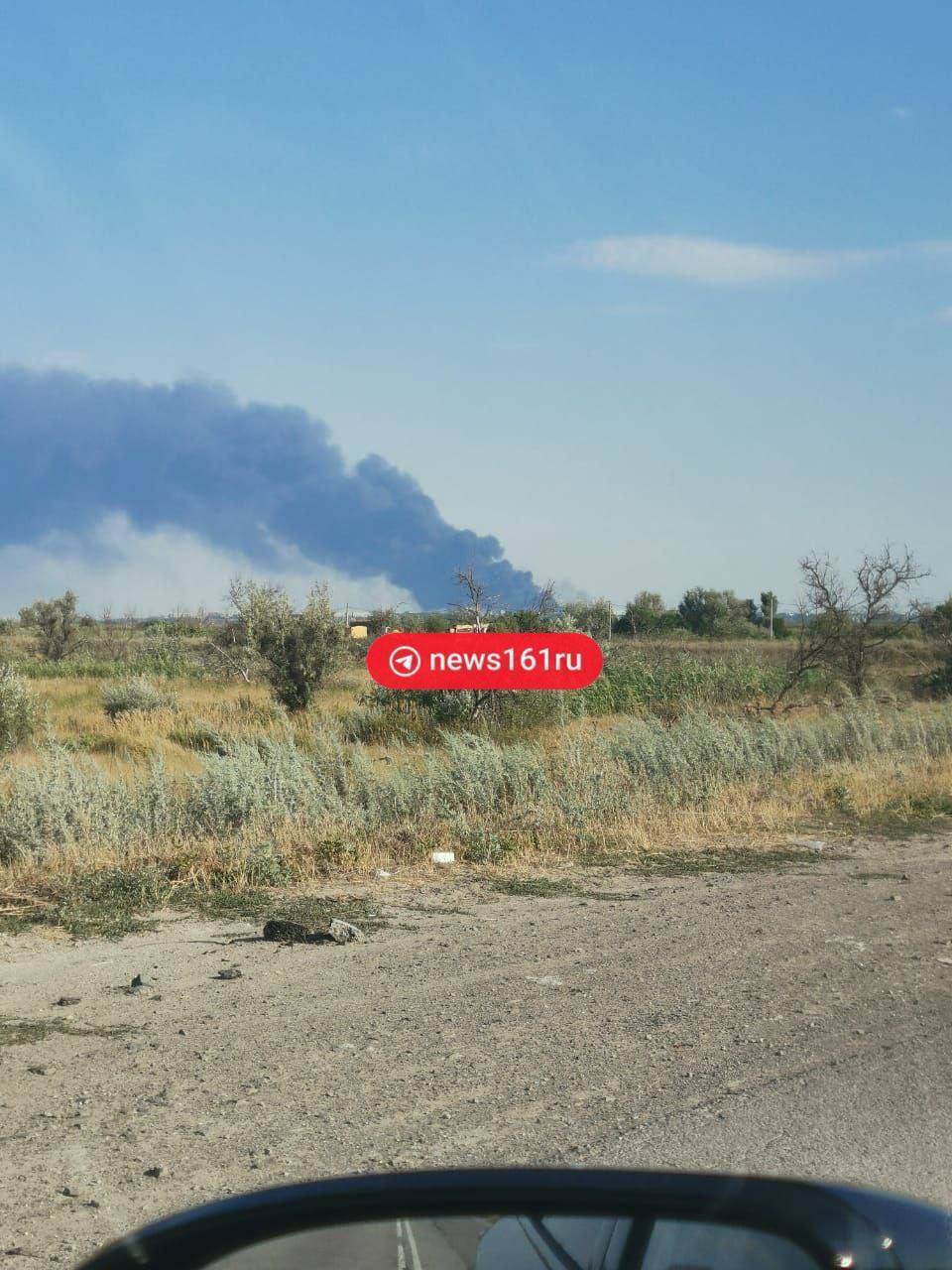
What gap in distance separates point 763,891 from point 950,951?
6.18 feet

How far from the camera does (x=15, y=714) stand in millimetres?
18625

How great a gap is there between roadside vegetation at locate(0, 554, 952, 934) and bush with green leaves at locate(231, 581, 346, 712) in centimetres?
4

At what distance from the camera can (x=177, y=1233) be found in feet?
4.41

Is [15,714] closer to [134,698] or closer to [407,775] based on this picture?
[134,698]

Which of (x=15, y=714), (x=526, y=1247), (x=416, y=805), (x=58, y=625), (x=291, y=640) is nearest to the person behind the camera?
(x=526, y=1247)

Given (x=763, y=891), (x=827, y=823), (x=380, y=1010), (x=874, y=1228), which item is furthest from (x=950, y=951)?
(x=874, y=1228)

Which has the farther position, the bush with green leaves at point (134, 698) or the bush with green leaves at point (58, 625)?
the bush with green leaves at point (58, 625)

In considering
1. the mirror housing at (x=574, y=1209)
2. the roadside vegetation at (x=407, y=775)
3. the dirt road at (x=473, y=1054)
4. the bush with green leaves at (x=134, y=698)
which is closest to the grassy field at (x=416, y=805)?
the roadside vegetation at (x=407, y=775)

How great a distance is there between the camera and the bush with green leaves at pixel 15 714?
722 inches

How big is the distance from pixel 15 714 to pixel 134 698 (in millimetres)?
5909

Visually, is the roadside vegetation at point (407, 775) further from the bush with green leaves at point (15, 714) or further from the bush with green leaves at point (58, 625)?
the bush with green leaves at point (58, 625)

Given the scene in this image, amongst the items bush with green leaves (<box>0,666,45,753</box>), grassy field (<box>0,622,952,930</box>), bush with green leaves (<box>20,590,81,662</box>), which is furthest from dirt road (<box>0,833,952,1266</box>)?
bush with green leaves (<box>20,590,81,662</box>)

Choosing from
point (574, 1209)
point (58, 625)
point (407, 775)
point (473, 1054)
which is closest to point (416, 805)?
point (407, 775)

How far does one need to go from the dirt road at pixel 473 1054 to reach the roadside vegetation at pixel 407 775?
5.09 feet
